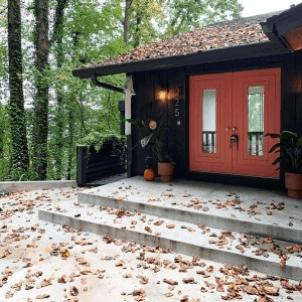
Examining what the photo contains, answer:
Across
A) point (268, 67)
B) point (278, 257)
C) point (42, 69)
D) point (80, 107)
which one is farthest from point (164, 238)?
point (42, 69)

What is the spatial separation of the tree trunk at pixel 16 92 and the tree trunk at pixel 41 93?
355 mm

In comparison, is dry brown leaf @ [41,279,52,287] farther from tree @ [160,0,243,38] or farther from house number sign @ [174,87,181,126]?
tree @ [160,0,243,38]

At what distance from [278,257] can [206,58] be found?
3481 mm

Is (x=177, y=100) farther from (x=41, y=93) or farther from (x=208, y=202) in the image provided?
(x=41, y=93)

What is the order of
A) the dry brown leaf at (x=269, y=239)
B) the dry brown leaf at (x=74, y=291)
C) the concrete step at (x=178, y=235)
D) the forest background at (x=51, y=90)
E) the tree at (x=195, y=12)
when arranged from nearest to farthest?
the dry brown leaf at (x=74, y=291) → the concrete step at (x=178, y=235) → the dry brown leaf at (x=269, y=239) → the forest background at (x=51, y=90) → the tree at (x=195, y=12)

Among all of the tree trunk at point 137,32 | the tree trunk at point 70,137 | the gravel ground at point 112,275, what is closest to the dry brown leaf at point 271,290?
the gravel ground at point 112,275

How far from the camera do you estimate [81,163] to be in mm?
7297

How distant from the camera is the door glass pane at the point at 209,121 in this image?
21.0 ft

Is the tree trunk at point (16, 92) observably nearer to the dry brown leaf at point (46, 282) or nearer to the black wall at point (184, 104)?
the black wall at point (184, 104)

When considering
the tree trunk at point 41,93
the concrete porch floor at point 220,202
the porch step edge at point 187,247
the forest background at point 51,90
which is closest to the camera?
the porch step edge at point 187,247

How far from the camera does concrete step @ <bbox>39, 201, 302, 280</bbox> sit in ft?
10.8

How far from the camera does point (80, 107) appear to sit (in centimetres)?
973

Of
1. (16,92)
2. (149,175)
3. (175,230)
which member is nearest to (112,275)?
(175,230)

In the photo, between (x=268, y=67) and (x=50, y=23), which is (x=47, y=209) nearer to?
(x=268, y=67)
